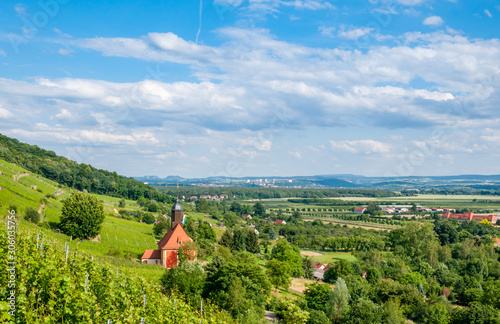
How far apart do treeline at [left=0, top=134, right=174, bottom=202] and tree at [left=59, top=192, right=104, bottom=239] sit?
193 ft

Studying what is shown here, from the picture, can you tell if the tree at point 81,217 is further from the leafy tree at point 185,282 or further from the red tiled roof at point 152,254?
the leafy tree at point 185,282

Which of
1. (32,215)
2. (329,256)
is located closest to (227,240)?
(329,256)

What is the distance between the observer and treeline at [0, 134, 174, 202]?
107688 mm

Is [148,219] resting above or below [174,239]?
below

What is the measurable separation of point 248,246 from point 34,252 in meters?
58.5

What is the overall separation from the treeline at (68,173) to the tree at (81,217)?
58.8 meters

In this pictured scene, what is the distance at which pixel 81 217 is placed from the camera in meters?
46.8

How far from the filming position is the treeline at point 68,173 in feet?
353

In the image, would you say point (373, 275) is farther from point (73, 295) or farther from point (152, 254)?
point (73, 295)

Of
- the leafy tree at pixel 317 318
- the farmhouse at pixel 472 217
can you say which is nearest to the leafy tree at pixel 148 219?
the leafy tree at pixel 317 318

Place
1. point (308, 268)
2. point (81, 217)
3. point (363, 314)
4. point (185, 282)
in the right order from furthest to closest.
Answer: point (308, 268), point (81, 217), point (363, 314), point (185, 282)

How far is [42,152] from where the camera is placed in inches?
5285

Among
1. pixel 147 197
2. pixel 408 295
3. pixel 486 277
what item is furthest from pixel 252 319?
pixel 147 197

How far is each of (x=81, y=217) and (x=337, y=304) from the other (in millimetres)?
31816
